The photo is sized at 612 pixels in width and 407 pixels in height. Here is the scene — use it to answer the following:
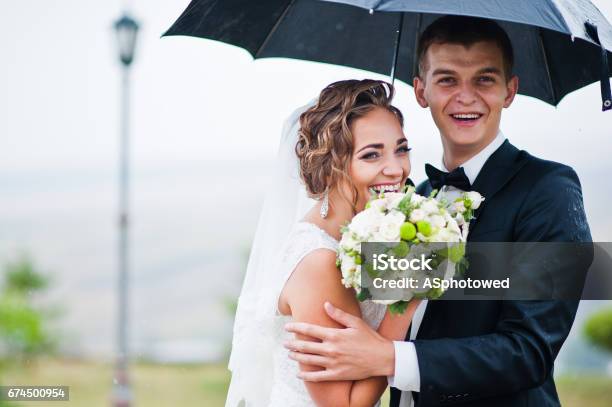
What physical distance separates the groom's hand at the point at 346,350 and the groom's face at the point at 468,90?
1.00 meters

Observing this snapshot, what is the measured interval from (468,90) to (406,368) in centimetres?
121

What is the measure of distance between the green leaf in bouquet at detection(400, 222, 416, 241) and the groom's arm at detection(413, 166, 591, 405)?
1.48 feet

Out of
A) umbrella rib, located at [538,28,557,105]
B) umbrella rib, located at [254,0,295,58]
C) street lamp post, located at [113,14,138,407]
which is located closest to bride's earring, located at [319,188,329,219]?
A: umbrella rib, located at [254,0,295,58]

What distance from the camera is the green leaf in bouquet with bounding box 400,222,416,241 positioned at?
104 inches

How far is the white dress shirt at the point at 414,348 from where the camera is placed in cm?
285

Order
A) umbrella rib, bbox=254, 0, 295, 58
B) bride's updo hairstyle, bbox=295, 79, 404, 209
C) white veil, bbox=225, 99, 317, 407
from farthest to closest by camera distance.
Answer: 1. umbrella rib, bbox=254, 0, 295, 58
2. white veil, bbox=225, 99, 317, 407
3. bride's updo hairstyle, bbox=295, 79, 404, 209

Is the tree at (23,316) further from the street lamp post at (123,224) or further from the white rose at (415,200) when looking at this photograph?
the white rose at (415,200)

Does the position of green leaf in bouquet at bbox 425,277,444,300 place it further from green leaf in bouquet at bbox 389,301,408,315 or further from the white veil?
the white veil

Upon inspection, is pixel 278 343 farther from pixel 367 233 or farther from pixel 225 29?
pixel 225 29

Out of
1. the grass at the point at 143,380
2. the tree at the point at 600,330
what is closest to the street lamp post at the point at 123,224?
the grass at the point at 143,380

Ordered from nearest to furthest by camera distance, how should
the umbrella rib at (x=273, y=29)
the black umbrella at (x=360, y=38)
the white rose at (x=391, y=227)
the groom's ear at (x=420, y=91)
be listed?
1. the white rose at (x=391, y=227)
2. the groom's ear at (x=420, y=91)
3. the black umbrella at (x=360, y=38)
4. the umbrella rib at (x=273, y=29)

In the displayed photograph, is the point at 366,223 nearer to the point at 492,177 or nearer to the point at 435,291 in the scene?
the point at 435,291

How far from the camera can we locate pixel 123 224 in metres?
12.9

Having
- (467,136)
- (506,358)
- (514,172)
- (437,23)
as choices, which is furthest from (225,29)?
(506,358)
